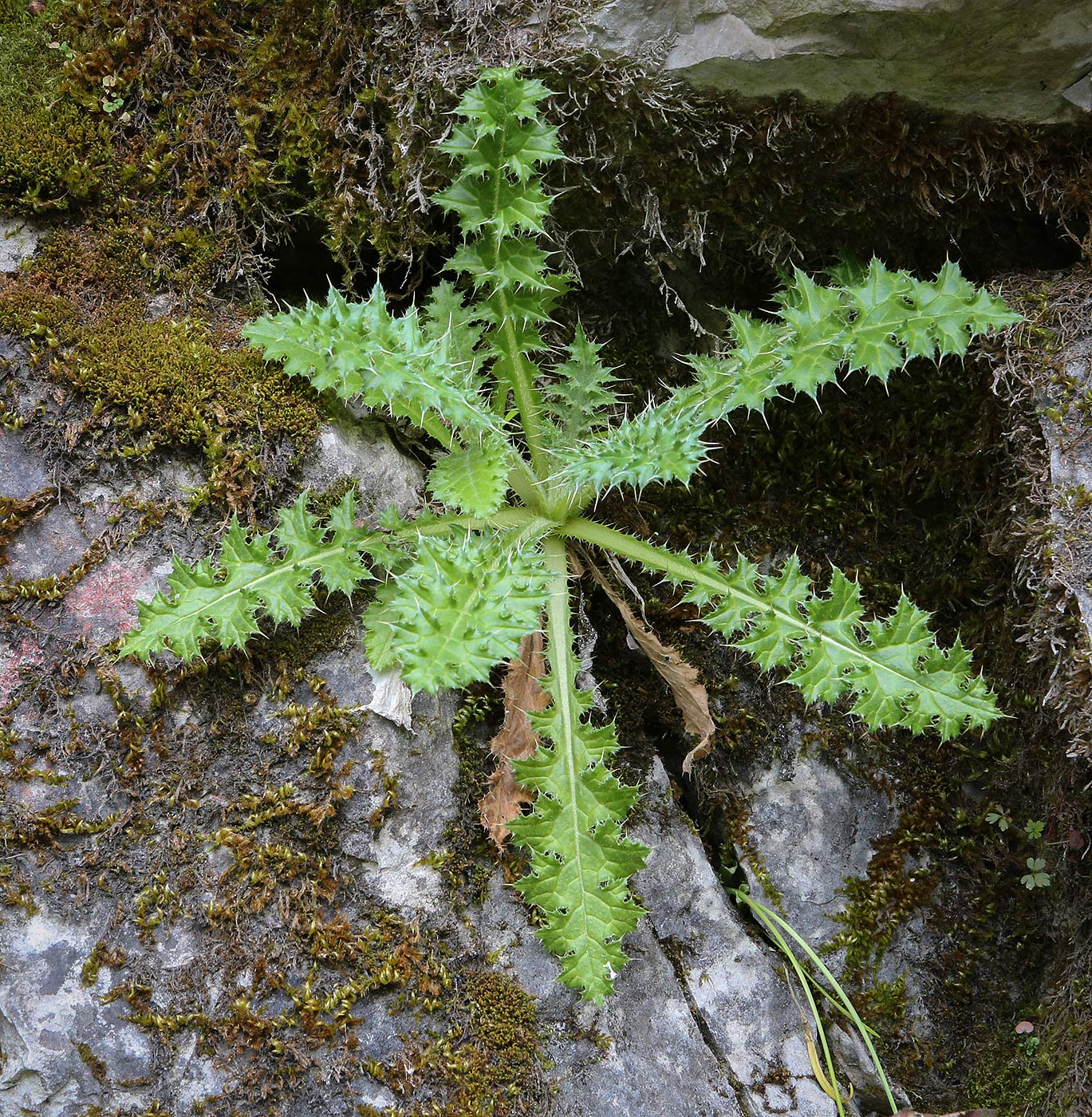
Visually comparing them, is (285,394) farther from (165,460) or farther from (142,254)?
(142,254)

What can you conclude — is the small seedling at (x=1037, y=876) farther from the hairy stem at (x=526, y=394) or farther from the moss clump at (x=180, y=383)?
the moss clump at (x=180, y=383)

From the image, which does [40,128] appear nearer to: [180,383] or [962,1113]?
[180,383]

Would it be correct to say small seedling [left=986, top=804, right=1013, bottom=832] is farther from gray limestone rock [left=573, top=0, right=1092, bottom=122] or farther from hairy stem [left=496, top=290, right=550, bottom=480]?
gray limestone rock [left=573, top=0, right=1092, bottom=122]

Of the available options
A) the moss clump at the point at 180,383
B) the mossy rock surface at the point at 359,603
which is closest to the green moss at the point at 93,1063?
the mossy rock surface at the point at 359,603

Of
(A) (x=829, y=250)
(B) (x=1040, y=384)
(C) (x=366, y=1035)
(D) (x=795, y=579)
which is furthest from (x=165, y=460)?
(B) (x=1040, y=384)

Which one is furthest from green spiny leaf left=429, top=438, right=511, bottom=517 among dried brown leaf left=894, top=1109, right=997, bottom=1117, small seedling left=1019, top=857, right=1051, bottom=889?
dried brown leaf left=894, top=1109, right=997, bottom=1117

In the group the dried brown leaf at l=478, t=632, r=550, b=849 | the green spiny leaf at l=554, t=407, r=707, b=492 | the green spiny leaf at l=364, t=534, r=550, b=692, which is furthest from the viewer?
the dried brown leaf at l=478, t=632, r=550, b=849

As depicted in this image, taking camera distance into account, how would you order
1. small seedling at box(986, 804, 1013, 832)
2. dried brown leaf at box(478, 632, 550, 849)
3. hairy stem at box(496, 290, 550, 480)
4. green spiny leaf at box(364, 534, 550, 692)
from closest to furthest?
green spiny leaf at box(364, 534, 550, 692) < dried brown leaf at box(478, 632, 550, 849) < hairy stem at box(496, 290, 550, 480) < small seedling at box(986, 804, 1013, 832)
